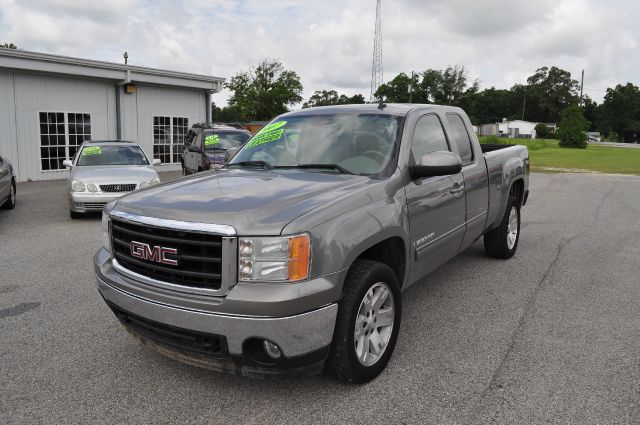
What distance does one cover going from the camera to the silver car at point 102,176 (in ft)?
30.5

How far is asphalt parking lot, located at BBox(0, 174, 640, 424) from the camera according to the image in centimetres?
306

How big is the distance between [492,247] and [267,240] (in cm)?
436

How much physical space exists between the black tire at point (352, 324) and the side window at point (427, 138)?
3.72ft

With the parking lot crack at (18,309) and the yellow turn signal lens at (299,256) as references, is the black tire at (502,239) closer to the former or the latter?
the yellow turn signal lens at (299,256)

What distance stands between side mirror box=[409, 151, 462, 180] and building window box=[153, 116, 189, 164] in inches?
705

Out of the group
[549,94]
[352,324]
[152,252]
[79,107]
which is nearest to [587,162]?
[79,107]

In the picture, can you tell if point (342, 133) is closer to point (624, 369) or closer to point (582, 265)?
point (624, 369)

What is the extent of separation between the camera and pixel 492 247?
643 cm

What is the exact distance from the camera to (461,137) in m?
5.22

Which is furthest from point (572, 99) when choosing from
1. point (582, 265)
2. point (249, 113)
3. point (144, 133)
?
point (582, 265)

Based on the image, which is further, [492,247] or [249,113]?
[249,113]

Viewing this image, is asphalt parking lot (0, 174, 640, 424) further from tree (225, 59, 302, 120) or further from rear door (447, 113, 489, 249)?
tree (225, 59, 302, 120)

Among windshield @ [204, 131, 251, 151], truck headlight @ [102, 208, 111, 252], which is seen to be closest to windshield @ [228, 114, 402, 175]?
truck headlight @ [102, 208, 111, 252]

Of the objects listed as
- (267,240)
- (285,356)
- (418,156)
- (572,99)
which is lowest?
(285,356)
